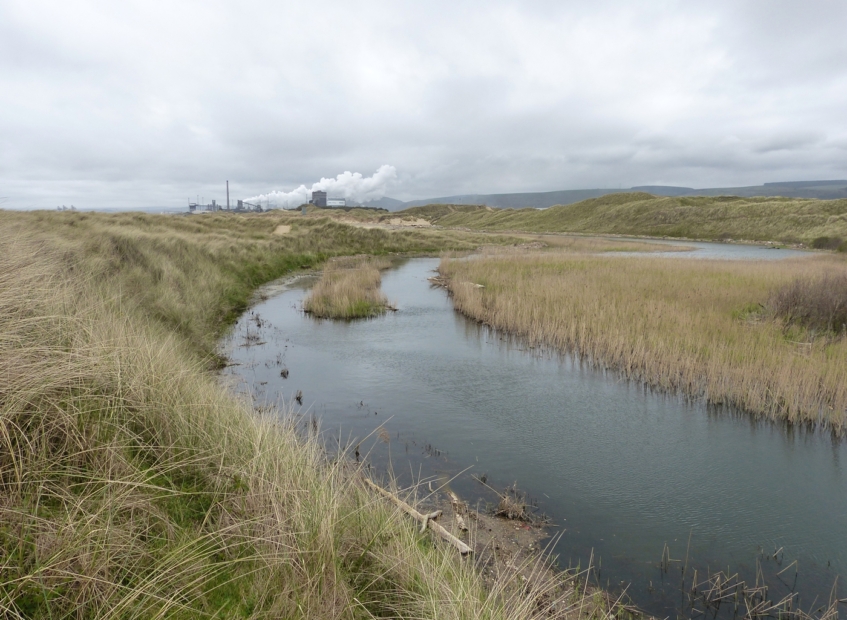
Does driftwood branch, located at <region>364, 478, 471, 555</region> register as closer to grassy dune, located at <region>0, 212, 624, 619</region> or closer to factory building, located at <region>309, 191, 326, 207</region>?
grassy dune, located at <region>0, 212, 624, 619</region>

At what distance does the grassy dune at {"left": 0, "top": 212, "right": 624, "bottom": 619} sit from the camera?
7.91ft

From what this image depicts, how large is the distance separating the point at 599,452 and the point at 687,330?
17.2 ft

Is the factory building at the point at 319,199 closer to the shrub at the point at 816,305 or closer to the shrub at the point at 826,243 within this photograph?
the shrub at the point at 826,243

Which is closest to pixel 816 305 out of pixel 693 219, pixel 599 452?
pixel 599 452

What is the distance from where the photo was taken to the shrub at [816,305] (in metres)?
10.5

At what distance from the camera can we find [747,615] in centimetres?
387

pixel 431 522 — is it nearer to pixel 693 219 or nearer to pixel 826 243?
pixel 826 243

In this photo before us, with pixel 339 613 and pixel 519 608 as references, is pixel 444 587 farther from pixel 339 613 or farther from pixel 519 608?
pixel 339 613

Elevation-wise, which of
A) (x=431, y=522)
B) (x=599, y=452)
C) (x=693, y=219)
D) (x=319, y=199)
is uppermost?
(x=319, y=199)

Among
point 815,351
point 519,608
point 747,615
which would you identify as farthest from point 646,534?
point 815,351

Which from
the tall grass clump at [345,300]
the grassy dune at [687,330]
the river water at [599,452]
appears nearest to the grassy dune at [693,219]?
the grassy dune at [687,330]

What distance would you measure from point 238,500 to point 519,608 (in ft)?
6.11

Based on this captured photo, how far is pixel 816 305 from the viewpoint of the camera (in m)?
10.9

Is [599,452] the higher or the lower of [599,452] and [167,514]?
the lower
